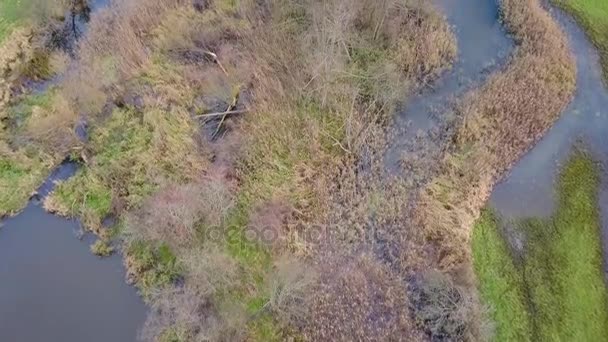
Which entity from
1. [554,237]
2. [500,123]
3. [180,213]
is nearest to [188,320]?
[180,213]

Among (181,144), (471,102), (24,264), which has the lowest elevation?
(24,264)

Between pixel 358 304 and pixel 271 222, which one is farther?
pixel 271 222

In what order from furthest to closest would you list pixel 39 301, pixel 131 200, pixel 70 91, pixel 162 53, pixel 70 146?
pixel 162 53 < pixel 70 91 < pixel 70 146 < pixel 131 200 < pixel 39 301

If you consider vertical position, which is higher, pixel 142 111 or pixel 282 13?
pixel 282 13

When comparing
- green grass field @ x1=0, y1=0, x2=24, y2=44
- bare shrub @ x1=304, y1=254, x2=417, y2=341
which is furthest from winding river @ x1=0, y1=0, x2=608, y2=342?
green grass field @ x1=0, y1=0, x2=24, y2=44

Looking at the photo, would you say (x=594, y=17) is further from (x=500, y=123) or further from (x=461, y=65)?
(x=500, y=123)

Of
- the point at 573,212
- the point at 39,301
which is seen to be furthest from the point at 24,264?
the point at 573,212

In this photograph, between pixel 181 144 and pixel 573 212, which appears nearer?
pixel 573 212

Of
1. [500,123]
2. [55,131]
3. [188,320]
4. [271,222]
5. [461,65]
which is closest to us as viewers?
[188,320]

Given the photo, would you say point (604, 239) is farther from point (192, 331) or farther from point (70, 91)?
point (70, 91)
